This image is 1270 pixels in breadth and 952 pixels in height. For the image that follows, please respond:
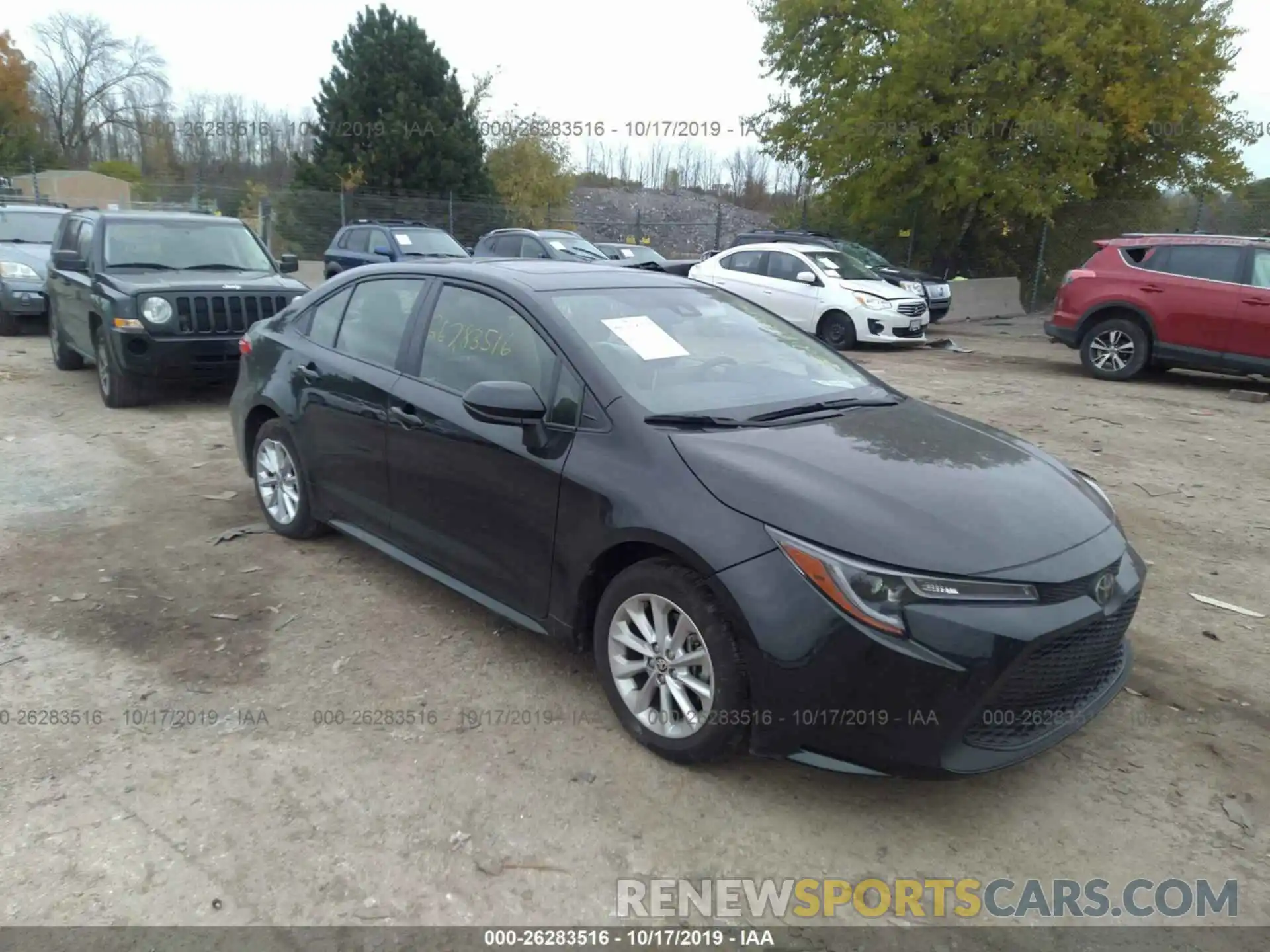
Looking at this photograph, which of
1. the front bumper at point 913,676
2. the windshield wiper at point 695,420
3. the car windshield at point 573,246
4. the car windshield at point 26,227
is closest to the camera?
the front bumper at point 913,676

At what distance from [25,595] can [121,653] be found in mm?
941

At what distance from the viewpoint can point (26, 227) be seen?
44.0 feet

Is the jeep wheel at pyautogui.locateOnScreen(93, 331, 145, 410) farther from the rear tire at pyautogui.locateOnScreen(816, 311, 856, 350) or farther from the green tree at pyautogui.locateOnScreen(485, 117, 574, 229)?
the green tree at pyautogui.locateOnScreen(485, 117, 574, 229)

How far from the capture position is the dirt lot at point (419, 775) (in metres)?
2.69

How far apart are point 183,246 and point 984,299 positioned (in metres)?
16.7

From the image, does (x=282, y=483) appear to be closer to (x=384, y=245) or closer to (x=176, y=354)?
(x=176, y=354)

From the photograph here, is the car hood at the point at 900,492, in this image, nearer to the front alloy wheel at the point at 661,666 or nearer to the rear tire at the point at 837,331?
the front alloy wheel at the point at 661,666

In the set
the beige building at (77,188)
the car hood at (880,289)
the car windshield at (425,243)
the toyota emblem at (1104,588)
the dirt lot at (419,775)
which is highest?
the beige building at (77,188)

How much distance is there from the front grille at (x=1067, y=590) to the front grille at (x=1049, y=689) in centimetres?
11

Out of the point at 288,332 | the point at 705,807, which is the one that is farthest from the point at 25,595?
the point at 705,807

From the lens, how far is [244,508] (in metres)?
5.85

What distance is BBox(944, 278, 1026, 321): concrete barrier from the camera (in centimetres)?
1983

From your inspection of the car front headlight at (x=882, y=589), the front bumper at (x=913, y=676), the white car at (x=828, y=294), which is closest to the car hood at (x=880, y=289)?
the white car at (x=828, y=294)

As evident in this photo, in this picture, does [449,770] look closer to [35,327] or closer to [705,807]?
[705,807]
